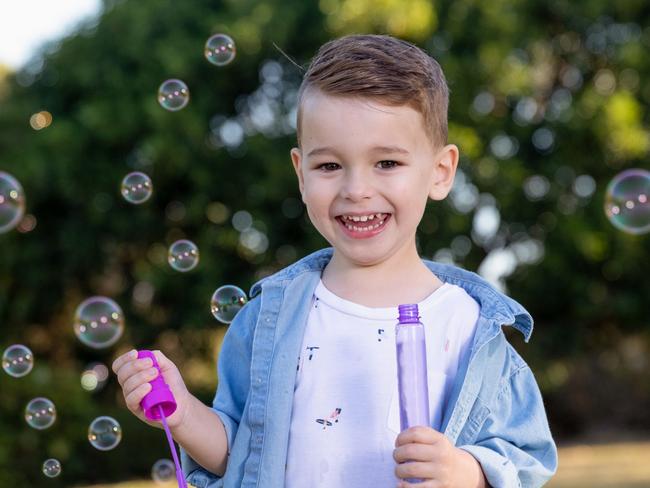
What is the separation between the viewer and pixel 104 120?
14.0 meters

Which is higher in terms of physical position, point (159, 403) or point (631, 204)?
point (631, 204)

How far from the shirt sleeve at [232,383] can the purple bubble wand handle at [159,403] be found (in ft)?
0.53

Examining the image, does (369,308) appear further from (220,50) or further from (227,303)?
(220,50)

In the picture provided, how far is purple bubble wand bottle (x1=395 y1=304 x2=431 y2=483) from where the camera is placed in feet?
6.88

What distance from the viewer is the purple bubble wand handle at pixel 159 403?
232 cm

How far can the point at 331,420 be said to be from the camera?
2.38 metres

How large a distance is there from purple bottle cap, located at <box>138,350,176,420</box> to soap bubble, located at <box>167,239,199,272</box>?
187 cm

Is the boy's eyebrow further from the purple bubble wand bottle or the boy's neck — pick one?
the purple bubble wand bottle

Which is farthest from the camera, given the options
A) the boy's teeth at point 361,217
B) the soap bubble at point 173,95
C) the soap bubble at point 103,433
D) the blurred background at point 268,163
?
the blurred background at point 268,163

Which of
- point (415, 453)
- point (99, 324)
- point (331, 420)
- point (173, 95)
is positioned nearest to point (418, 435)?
point (415, 453)

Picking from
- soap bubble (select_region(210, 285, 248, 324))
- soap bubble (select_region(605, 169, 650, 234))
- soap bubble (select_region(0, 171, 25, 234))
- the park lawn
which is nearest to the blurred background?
the park lawn

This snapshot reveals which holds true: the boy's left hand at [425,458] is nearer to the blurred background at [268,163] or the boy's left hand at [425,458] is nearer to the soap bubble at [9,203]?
the soap bubble at [9,203]

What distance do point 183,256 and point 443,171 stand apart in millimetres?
1877

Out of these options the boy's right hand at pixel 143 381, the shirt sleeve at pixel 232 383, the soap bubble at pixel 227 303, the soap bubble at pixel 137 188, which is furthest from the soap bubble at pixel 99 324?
the boy's right hand at pixel 143 381
